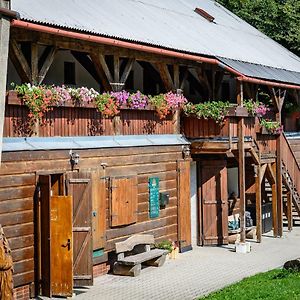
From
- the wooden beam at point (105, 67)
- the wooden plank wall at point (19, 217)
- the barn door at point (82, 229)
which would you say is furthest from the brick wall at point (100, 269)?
the wooden beam at point (105, 67)

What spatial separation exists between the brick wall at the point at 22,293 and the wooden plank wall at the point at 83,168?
115 mm

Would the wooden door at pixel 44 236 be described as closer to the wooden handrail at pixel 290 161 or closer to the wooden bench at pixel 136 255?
the wooden bench at pixel 136 255

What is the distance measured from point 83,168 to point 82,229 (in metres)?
1.48

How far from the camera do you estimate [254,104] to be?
827 inches

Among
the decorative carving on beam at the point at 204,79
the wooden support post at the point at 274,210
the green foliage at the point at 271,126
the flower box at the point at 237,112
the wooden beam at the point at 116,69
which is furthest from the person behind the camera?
the wooden support post at the point at 274,210

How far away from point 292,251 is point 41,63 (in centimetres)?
909

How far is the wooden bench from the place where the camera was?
16875 millimetres

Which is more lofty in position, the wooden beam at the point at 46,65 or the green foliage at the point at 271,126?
the wooden beam at the point at 46,65

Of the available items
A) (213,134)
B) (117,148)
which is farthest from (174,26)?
(117,148)

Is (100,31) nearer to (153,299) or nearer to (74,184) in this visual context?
(74,184)

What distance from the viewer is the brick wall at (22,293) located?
14.2 metres

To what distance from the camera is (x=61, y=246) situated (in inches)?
569

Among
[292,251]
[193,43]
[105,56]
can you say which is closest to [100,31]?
[105,56]

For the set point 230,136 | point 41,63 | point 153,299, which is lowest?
point 153,299
